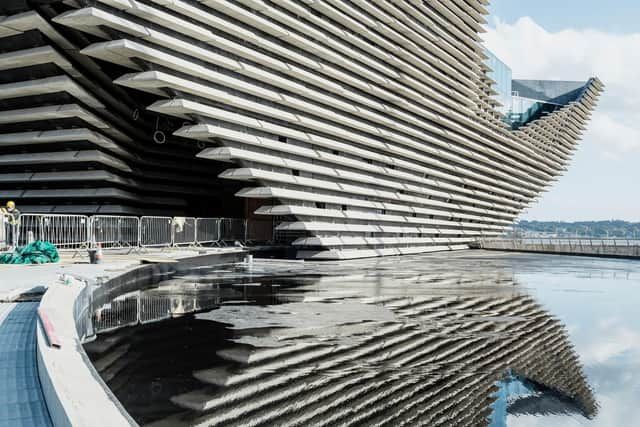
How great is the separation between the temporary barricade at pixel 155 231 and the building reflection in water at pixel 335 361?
10747 millimetres

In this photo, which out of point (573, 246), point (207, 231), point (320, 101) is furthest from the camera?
point (573, 246)

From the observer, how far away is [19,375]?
578cm

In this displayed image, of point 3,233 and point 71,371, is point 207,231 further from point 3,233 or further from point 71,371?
point 71,371

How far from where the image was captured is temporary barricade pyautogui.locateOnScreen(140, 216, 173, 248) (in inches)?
968

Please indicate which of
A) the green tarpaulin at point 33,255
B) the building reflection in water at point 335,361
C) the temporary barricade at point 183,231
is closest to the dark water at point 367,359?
the building reflection in water at point 335,361

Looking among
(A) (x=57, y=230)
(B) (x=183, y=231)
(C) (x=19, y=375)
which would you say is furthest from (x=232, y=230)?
(C) (x=19, y=375)

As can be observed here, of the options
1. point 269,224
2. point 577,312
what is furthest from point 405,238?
point 577,312

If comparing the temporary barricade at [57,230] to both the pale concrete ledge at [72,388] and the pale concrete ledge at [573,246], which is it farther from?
the pale concrete ledge at [573,246]

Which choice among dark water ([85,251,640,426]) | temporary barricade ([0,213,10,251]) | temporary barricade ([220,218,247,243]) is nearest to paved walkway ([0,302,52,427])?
dark water ([85,251,640,426])

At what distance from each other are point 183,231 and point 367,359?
20.4m

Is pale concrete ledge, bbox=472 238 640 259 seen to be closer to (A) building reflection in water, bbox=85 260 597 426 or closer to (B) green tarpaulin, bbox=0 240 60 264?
(A) building reflection in water, bbox=85 260 597 426

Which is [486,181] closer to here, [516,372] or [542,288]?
[542,288]

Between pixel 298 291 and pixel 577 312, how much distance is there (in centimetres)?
644

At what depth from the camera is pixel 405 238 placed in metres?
41.4
